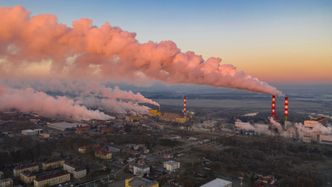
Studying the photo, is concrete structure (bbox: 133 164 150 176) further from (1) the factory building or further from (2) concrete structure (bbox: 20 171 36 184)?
(2) concrete structure (bbox: 20 171 36 184)

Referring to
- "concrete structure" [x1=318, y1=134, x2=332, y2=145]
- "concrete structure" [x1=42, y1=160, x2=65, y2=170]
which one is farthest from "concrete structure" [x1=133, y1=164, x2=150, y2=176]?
"concrete structure" [x1=318, y1=134, x2=332, y2=145]

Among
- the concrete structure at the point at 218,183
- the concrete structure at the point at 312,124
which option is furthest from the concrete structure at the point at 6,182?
the concrete structure at the point at 312,124

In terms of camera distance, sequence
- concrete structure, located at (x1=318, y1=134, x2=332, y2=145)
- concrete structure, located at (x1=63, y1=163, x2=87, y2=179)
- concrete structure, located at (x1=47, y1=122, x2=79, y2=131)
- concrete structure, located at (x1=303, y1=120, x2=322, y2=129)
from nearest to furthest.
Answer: concrete structure, located at (x1=63, y1=163, x2=87, y2=179), concrete structure, located at (x1=318, y1=134, x2=332, y2=145), concrete structure, located at (x1=303, y1=120, x2=322, y2=129), concrete structure, located at (x1=47, y1=122, x2=79, y2=131)

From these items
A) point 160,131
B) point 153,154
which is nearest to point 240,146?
point 153,154

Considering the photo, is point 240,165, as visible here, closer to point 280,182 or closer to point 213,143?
point 280,182

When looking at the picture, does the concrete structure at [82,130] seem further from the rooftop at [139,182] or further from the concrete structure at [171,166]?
the rooftop at [139,182]

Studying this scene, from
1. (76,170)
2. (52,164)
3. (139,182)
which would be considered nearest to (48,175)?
(76,170)
